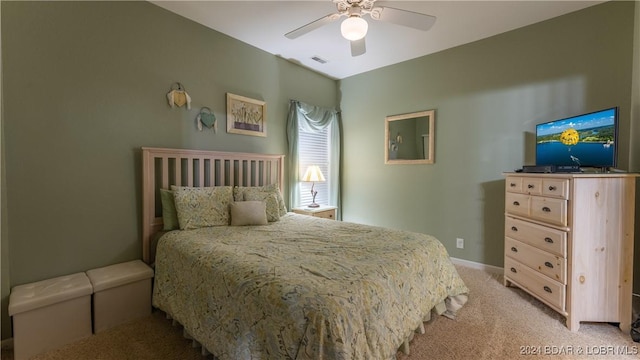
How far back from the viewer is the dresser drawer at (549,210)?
205 cm

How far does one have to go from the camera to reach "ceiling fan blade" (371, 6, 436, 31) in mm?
1966

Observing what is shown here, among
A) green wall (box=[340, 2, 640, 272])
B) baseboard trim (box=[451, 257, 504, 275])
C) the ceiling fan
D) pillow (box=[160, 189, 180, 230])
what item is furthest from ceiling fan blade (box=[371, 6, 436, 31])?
baseboard trim (box=[451, 257, 504, 275])

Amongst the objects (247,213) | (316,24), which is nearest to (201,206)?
(247,213)

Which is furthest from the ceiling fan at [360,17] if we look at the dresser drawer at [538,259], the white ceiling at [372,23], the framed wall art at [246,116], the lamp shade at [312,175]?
the dresser drawer at [538,259]

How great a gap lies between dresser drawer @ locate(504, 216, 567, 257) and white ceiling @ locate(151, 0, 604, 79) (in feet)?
6.60

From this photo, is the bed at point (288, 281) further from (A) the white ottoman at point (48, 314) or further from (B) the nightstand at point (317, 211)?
(B) the nightstand at point (317, 211)

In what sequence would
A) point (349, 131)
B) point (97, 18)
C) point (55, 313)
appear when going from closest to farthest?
1. point (55, 313)
2. point (97, 18)
3. point (349, 131)

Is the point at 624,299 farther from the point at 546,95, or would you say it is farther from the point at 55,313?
the point at 55,313

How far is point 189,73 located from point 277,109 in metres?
1.17

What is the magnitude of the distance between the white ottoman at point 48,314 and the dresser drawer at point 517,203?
11.7 feet

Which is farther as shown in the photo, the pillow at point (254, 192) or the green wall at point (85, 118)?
the pillow at point (254, 192)

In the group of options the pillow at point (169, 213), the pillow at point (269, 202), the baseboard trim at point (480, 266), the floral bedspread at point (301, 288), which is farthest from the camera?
the baseboard trim at point (480, 266)

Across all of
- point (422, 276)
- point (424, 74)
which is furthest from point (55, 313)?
point (424, 74)

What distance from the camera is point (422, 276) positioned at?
1825 millimetres
